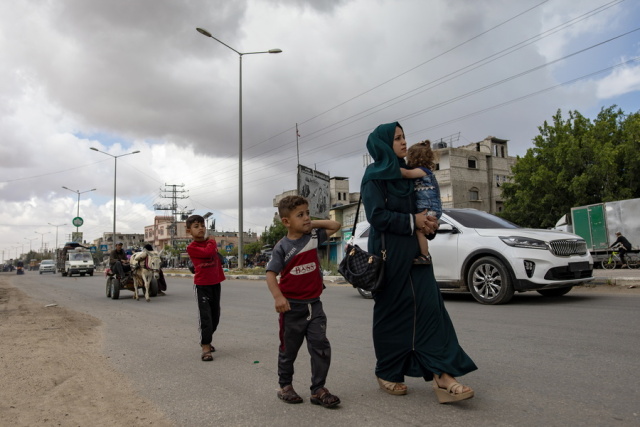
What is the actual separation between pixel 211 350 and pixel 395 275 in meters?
2.81

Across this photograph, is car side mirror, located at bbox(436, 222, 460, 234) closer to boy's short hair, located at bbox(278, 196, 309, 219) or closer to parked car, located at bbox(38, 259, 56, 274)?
boy's short hair, located at bbox(278, 196, 309, 219)

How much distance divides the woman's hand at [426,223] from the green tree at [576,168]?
29.7 meters

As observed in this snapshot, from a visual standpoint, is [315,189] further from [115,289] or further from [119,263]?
[115,289]

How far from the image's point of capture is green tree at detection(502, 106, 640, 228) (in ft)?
94.3

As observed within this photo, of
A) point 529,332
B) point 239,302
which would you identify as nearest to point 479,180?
point 239,302

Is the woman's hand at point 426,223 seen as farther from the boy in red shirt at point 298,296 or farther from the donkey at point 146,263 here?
the donkey at point 146,263

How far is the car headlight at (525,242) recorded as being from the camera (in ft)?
25.6

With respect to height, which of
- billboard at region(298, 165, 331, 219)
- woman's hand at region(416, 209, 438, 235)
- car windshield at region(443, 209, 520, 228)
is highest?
billboard at region(298, 165, 331, 219)

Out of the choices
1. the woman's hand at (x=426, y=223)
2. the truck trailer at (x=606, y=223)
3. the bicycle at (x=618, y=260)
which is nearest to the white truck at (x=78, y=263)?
the truck trailer at (x=606, y=223)

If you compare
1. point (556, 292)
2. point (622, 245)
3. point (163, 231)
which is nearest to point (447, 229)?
point (556, 292)

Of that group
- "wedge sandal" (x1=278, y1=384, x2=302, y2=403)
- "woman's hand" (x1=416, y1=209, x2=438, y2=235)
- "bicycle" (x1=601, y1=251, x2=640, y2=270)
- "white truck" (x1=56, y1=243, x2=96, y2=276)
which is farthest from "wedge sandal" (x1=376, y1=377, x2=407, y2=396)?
"white truck" (x1=56, y1=243, x2=96, y2=276)

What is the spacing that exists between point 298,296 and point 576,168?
32022 millimetres

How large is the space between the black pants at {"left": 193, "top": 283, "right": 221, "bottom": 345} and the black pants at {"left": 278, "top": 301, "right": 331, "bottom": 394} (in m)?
1.94

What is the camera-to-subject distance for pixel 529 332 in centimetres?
556
